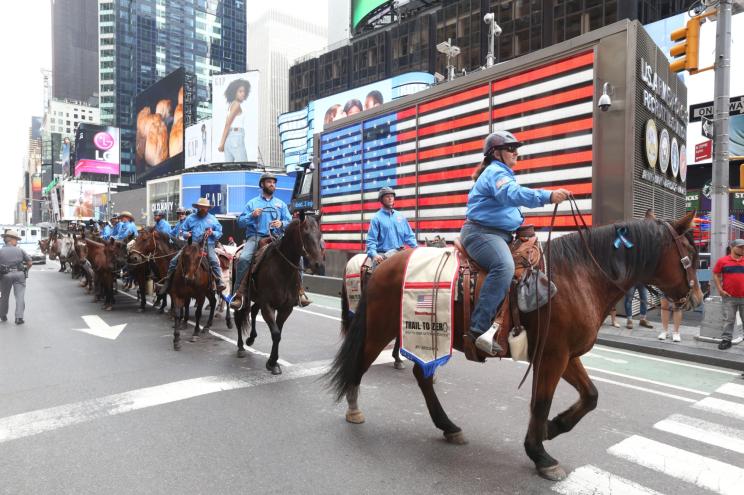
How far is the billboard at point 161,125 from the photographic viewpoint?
6194 centimetres

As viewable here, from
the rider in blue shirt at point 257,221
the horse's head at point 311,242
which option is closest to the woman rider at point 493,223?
the horse's head at point 311,242

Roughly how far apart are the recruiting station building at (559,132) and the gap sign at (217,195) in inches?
1618

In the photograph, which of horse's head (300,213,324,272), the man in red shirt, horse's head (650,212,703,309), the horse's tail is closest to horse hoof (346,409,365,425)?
the horse's tail

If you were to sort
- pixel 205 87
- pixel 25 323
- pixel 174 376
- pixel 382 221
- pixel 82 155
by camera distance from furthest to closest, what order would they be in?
1. pixel 205 87
2. pixel 82 155
3. pixel 25 323
4. pixel 382 221
5. pixel 174 376

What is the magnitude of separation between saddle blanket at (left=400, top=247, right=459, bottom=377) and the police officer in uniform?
1004cm

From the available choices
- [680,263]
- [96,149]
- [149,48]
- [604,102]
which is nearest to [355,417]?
[680,263]

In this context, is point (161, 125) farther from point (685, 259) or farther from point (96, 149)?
point (685, 259)

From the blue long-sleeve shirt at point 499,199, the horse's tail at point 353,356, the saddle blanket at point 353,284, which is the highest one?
the blue long-sleeve shirt at point 499,199

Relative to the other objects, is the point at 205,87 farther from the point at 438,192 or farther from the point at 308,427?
the point at 308,427

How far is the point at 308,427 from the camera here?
4508 millimetres

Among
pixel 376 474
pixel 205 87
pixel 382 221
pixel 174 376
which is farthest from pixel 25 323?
pixel 205 87

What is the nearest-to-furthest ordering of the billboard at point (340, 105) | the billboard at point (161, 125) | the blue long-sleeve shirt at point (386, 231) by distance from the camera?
1. the blue long-sleeve shirt at point (386, 231)
2. the billboard at point (340, 105)
3. the billboard at point (161, 125)

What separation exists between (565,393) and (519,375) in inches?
31.6

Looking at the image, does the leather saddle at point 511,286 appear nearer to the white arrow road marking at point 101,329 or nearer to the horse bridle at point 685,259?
the horse bridle at point 685,259
